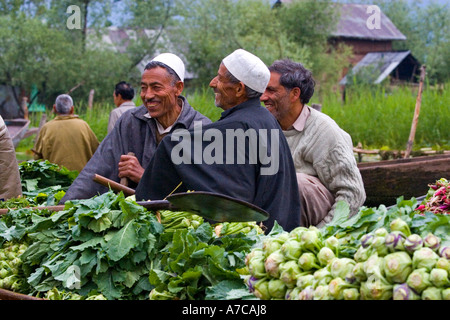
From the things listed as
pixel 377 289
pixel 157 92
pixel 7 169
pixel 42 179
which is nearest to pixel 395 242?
pixel 377 289

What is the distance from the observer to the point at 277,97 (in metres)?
4.50

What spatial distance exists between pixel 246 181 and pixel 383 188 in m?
3.10

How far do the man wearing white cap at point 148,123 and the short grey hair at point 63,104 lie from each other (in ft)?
13.0

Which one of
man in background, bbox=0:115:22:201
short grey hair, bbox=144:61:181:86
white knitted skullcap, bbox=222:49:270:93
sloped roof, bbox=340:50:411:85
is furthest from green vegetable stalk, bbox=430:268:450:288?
sloped roof, bbox=340:50:411:85

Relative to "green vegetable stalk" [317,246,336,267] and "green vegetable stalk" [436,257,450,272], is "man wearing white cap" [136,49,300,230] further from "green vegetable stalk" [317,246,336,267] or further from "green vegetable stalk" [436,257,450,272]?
"green vegetable stalk" [436,257,450,272]

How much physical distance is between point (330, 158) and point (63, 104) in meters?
4.84

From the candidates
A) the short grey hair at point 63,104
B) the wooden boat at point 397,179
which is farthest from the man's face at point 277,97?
the short grey hair at point 63,104

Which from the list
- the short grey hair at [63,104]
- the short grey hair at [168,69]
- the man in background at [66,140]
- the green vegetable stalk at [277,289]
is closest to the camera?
the green vegetable stalk at [277,289]

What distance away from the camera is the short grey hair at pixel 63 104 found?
27.2ft

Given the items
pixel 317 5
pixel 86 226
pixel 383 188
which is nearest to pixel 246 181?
pixel 86 226

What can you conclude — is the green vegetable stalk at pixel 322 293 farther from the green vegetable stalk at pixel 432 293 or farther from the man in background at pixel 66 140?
the man in background at pixel 66 140

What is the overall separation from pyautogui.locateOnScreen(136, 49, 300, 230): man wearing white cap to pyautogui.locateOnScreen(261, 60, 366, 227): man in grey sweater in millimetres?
591
